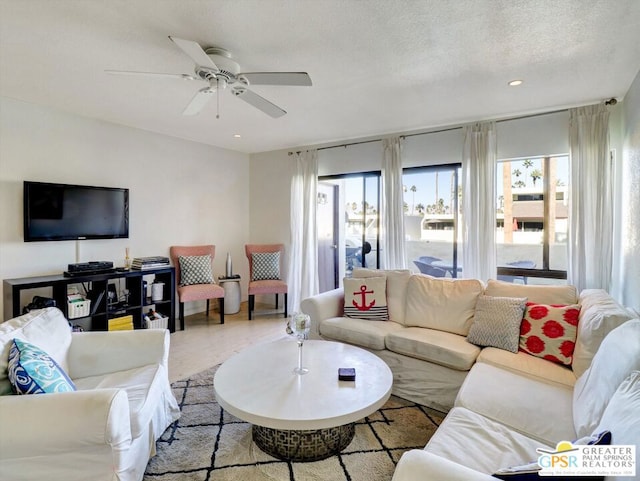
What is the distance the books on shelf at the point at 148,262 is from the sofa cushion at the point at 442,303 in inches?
119

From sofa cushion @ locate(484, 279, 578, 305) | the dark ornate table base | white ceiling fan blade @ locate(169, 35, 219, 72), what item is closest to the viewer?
white ceiling fan blade @ locate(169, 35, 219, 72)

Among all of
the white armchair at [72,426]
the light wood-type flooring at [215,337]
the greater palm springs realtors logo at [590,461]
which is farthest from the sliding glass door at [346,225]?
the greater palm springs realtors logo at [590,461]

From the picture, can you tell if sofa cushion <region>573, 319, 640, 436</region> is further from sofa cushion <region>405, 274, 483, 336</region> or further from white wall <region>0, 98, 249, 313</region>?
white wall <region>0, 98, 249, 313</region>

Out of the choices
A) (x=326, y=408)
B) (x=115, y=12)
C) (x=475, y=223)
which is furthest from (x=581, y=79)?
(x=115, y=12)

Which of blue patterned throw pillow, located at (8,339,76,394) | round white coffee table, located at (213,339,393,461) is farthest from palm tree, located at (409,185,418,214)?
blue patterned throw pillow, located at (8,339,76,394)

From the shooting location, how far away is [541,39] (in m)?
2.12

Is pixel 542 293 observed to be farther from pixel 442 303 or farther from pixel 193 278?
pixel 193 278

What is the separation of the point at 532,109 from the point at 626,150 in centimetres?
90

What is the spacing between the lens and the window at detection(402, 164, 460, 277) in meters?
4.20

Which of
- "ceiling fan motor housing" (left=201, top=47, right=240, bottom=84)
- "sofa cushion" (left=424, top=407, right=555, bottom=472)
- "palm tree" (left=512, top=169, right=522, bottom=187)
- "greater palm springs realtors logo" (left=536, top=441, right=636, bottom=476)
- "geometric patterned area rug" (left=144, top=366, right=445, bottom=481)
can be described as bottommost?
"geometric patterned area rug" (left=144, top=366, right=445, bottom=481)

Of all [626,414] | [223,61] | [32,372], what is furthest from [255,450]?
[223,61]

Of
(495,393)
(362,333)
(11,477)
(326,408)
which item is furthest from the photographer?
(362,333)

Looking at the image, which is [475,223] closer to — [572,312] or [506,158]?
[506,158]

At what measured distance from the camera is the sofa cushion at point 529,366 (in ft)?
6.64
